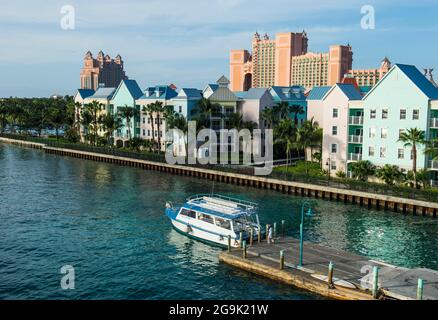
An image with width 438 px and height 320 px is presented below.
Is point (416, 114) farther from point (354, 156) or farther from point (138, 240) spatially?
point (138, 240)

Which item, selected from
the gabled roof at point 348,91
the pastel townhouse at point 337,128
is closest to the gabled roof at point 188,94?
the pastel townhouse at point 337,128

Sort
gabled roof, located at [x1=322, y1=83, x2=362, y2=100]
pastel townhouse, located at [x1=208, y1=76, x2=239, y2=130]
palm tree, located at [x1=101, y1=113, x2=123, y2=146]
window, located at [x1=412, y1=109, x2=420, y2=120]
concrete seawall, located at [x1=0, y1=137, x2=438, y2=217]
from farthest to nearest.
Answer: palm tree, located at [x1=101, y1=113, x2=123, y2=146] < pastel townhouse, located at [x1=208, y1=76, x2=239, y2=130] < gabled roof, located at [x1=322, y1=83, x2=362, y2=100] < window, located at [x1=412, y1=109, x2=420, y2=120] < concrete seawall, located at [x1=0, y1=137, x2=438, y2=217]

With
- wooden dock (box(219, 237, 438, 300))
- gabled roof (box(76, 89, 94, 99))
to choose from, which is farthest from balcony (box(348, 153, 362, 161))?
gabled roof (box(76, 89, 94, 99))

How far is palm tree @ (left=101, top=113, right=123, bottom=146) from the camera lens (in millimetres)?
121375

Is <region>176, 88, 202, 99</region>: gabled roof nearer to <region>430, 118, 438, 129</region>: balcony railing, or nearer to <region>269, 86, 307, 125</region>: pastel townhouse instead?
<region>269, 86, 307, 125</region>: pastel townhouse

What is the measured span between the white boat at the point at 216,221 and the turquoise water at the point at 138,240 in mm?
1236

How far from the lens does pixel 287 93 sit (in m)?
126

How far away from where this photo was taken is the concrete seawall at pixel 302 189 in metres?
63.7

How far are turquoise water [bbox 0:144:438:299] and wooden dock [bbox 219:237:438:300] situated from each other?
41.6 inches

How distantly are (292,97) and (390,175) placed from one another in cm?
5731

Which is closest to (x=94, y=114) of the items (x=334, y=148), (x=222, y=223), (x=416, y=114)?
(x=334, y=148)

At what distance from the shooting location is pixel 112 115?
12519cm
